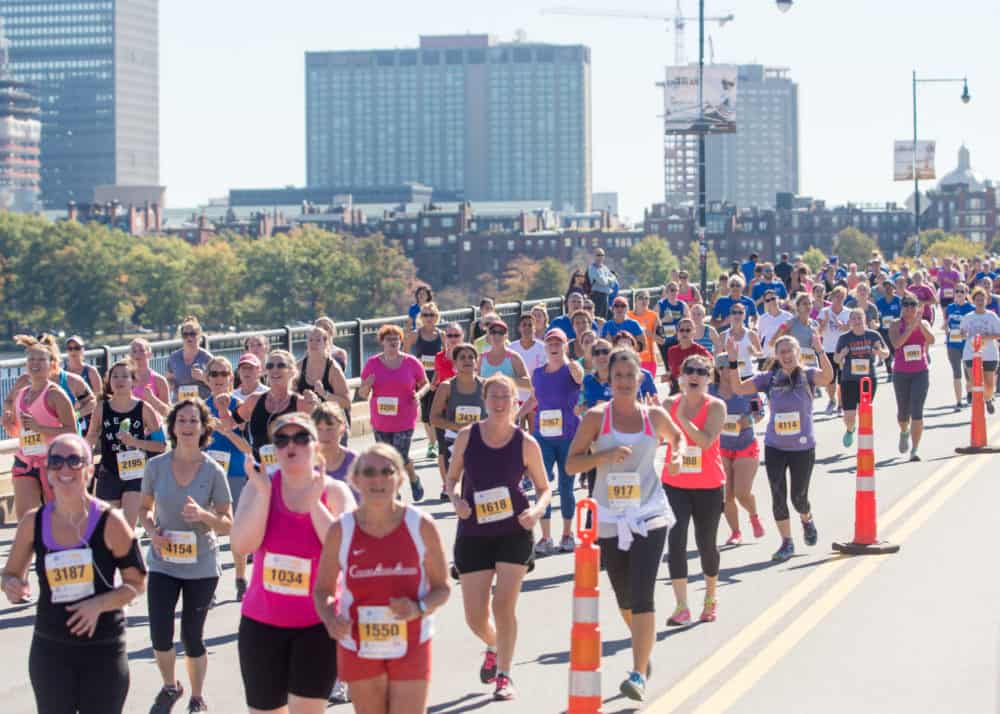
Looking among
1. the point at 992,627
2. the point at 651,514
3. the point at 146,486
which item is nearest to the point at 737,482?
the point at 992,627

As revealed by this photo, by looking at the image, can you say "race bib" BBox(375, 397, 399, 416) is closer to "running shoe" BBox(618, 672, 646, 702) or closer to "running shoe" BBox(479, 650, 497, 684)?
"running shoe" BBox(479, 650, 497, 684)

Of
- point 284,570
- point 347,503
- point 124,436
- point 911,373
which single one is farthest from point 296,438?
point 911,373

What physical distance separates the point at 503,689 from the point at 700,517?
235cm

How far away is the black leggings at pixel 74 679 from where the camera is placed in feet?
23.5

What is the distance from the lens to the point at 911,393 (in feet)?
66.2

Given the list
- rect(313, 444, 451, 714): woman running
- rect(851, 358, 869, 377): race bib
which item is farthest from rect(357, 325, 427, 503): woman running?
rect(313, 444, 451, 714): woman running

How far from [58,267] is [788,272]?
147 metres

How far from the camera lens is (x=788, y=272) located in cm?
3562

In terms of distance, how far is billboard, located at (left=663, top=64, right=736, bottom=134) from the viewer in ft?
163

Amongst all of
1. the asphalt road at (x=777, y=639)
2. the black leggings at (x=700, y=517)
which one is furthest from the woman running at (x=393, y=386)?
the black leggings at (x=700, y=517)

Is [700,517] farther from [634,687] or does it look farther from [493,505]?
[634,687]

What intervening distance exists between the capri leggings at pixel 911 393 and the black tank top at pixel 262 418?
9.80m

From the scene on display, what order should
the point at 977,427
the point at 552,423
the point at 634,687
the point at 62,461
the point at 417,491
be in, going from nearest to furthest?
the point at 62,461
the point at 634,687
the point at 552,423
the point at 417,491
the point at 977,427

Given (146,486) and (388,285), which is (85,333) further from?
(146,486)
